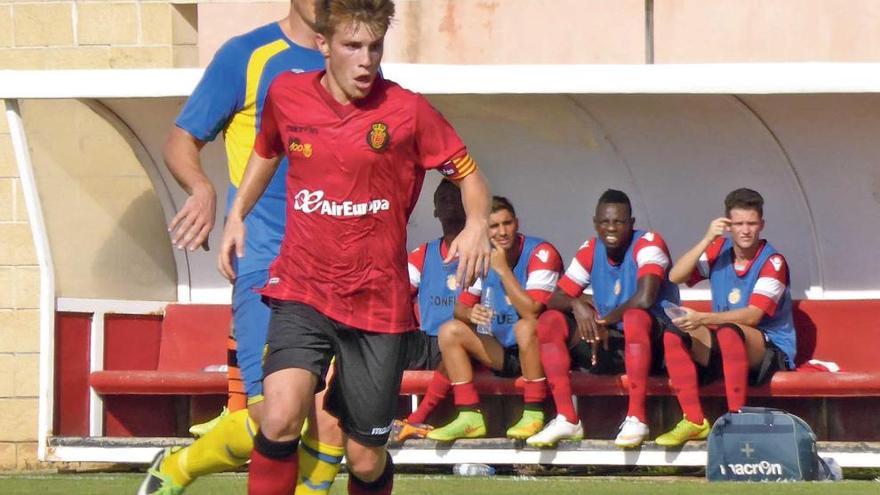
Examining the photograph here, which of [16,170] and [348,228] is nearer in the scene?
[348,228]

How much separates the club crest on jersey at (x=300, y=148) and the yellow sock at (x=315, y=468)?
33.4 inches

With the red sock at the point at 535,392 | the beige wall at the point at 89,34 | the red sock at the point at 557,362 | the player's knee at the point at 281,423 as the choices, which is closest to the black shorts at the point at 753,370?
the red sock at the point at 557,362

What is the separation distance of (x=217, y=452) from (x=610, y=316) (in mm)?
3412

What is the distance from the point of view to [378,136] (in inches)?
181

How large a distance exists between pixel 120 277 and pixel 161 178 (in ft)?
2.05

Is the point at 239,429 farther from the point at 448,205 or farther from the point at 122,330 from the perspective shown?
the point at 122,330

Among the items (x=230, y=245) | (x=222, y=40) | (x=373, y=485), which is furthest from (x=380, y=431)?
(x=222, y=40)

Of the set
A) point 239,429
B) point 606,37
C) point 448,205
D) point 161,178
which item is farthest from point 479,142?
point 239,429

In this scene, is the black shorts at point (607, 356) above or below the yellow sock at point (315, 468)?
above

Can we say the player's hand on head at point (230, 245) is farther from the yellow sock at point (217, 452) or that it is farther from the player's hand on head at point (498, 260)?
the player's hand on head at point (498, 260)

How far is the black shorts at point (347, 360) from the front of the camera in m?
4.58

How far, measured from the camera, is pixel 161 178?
9.21 metres

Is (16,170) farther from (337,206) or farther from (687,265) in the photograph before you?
(337,206)

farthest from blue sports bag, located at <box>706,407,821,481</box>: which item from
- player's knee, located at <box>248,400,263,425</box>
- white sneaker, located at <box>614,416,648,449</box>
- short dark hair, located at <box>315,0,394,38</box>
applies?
short dark hair, located at <box>315,0,394,38</box>
